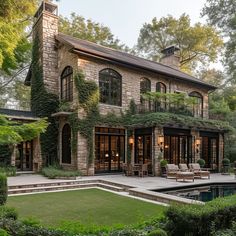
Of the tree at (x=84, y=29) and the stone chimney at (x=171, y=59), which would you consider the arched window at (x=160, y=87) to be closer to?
the stone chimney at (x=171, y=59)

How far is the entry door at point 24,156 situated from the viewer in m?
16.8

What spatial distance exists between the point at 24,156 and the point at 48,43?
24.6 feet

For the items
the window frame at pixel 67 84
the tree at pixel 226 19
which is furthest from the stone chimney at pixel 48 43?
the tree at pixel 226 19

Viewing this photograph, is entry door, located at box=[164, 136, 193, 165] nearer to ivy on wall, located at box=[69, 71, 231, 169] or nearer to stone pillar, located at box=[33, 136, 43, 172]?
ivy on wall, located at box=[69, 71, 231, 169]

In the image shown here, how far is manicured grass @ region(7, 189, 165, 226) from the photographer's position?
267 inches

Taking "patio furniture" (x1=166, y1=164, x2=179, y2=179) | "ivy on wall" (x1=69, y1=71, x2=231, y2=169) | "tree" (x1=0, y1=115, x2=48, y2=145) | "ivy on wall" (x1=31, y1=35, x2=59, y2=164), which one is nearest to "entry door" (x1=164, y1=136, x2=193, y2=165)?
"ivy on wall" (x1=69, y1=71, x2=231, y2=169)

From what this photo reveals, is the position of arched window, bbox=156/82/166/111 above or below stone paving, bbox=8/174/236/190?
above

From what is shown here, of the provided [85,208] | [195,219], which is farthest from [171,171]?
[195,219]

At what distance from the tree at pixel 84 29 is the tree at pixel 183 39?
6661 mm

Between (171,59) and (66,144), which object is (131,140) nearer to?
(66,144)

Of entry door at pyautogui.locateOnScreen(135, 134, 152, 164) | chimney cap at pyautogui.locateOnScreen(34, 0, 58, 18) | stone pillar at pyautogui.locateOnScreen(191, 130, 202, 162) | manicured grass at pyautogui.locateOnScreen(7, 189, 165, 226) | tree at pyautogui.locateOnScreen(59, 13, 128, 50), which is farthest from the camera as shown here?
tree at pyautogui.locateOnScreen(59, 13, 128, 50)

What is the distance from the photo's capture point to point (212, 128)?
18359 mm

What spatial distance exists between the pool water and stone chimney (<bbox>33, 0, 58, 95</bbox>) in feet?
34.2

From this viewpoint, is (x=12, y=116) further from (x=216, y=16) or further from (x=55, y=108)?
(x=216, y=16)
